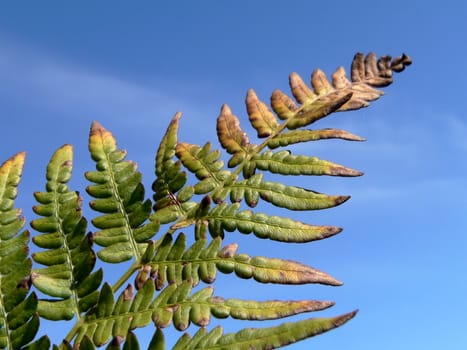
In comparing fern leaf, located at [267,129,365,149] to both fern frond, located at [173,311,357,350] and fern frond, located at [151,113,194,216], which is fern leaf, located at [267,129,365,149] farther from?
fern frond, located at [173,311,357,350]

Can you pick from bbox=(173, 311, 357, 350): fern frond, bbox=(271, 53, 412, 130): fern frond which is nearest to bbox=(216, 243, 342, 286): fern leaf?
bbox=(173, 311, 357, 350): fern frond

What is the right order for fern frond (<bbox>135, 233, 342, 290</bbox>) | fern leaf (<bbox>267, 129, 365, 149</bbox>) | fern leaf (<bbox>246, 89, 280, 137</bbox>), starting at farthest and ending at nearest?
fern leaf (<bbox>246, 89, 280, 137</bbox>) → fern leaf (<bbox>267, 129, 365, 149</bbox>) → fern frond (<bbox>135, 233, 342, 290</bbox>)

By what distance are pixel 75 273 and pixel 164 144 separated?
1.80ft

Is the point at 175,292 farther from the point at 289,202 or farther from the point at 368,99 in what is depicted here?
the point at 368,99

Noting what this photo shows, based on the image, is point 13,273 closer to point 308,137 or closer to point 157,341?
point 157,341

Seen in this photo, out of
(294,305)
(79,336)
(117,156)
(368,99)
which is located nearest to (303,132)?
(368,99)

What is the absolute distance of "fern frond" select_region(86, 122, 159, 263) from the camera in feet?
7.07

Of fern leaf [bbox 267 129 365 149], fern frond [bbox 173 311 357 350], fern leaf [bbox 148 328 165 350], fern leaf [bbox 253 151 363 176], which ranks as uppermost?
fern leaf [bbox 267 129 365 149]

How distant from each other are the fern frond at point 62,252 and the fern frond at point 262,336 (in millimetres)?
397

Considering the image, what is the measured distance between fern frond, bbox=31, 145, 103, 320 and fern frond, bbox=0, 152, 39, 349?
0.04 metres

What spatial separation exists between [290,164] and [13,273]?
0.94 m

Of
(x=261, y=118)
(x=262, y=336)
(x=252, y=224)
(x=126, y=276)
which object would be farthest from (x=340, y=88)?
(x=262, y=336)

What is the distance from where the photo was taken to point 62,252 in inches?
82.5

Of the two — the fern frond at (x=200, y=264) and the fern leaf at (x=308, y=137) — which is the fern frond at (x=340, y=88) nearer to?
the fern leaf at (x=308, y=137)
